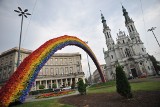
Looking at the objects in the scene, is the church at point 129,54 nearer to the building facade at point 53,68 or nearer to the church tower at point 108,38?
the church tower at point 108,38

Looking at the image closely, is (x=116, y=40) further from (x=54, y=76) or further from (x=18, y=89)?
(x=18, y=89)

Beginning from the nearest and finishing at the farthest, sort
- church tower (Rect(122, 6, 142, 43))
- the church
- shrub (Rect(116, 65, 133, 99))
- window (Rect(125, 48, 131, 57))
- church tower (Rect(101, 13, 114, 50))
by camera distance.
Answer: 1. shrub (Rect(116, 65, 133, 99))
2. the church
3. church tower (Rect(122, 6, 142, 43))
4. window (Rect(125, 48, 131, 57))
5. church tower (Rect(101, 13, 114, 50))

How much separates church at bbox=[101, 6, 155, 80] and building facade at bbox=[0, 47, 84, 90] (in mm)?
19535

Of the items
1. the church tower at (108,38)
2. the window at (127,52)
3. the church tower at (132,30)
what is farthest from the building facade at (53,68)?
the church tower at (132,30)

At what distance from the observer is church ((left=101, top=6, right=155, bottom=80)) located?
52.7m

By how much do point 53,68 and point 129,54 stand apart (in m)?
42.0

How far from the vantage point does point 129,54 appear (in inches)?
2312

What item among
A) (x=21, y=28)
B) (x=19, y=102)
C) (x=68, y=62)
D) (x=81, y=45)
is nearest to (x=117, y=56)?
(x=68, y=62)

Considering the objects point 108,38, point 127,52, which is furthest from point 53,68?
point 127,52

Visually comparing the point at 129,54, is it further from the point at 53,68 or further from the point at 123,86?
the point at 123,86

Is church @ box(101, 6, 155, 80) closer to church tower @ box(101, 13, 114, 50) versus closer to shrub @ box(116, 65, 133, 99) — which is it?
church tower @ box(101, 13, 114, 50)

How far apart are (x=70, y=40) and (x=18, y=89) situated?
9.29 meters

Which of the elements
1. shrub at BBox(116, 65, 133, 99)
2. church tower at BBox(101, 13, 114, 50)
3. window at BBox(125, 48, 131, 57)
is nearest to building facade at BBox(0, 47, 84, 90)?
church tower at BBox(101, 13, 114, 50)

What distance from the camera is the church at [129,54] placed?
52656 millimetres
